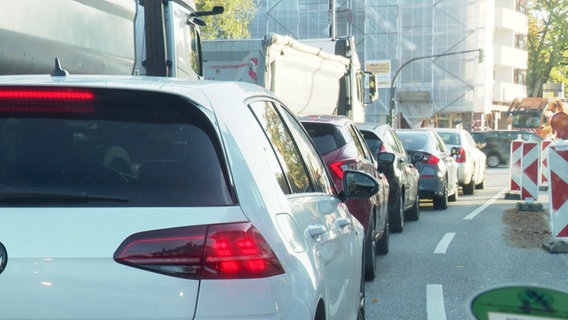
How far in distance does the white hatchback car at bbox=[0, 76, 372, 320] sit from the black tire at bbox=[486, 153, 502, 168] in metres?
40.7

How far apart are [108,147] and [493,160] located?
136ft

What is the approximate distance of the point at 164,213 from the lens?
3002 millimetres

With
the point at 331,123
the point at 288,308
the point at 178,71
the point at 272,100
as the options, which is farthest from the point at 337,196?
the point at 178,71

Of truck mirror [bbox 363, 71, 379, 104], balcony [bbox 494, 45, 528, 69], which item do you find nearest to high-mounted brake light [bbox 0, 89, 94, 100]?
truck mirror [bbox 363, 71, 379, 104]

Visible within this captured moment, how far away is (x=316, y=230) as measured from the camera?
3889 millimetres

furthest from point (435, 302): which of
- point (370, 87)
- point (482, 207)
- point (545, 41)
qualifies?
point (545, 41)

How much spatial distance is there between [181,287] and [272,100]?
167 centimetres

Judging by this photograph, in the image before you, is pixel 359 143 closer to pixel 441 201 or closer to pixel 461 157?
pixel 441 201

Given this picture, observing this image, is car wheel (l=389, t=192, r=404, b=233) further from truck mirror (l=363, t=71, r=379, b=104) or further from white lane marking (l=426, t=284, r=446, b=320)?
truck mirror (l=363, t=71, r=379, b=104)

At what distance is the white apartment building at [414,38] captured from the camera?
5241 centimetres

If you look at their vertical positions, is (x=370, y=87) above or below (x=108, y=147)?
below

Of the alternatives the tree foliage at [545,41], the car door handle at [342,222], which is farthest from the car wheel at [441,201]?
the tree foliage at [545,41]

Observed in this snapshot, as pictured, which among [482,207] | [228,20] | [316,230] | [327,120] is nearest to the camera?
[316,230]

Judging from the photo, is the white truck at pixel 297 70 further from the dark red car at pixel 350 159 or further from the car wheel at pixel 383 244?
the dark red car at pixel 350 159
